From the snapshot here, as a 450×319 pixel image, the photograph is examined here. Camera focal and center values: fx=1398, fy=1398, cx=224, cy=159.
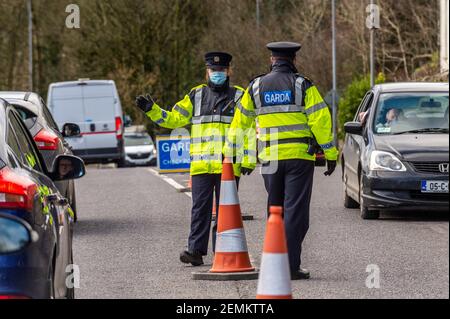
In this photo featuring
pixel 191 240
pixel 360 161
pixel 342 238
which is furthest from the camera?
pixel 360 161

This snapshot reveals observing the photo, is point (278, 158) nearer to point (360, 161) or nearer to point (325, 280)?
point (325, 280)

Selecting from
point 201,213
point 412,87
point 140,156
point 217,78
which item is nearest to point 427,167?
point 412,87

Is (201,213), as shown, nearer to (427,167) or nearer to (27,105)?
(27,105)

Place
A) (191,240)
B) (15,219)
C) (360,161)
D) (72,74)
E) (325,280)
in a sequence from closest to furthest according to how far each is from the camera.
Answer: (15,219) < (325,280) < (191,240) < (360,161) < (72,74)

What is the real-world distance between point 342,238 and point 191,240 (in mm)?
2646

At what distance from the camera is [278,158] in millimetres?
10633

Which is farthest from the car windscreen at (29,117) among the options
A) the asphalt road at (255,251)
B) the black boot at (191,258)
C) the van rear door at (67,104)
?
the van rear door at (67,104)

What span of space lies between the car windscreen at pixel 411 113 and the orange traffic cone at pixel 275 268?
9.38 metres

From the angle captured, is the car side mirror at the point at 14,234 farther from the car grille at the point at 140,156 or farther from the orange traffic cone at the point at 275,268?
the car grille at the point at 140,156

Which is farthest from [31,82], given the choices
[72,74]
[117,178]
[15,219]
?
[15,219]

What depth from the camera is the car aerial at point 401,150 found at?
15.5 m

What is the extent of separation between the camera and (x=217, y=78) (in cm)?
1194

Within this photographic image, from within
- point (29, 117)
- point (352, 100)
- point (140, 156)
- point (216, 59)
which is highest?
point (216, 59)

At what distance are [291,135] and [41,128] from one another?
5115 millimetres
